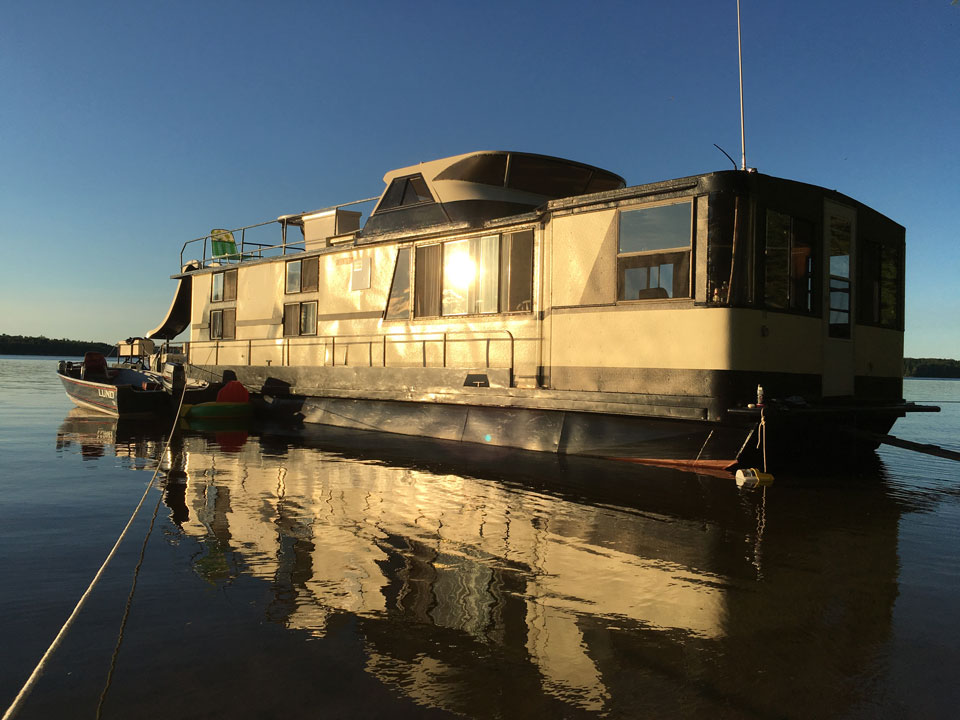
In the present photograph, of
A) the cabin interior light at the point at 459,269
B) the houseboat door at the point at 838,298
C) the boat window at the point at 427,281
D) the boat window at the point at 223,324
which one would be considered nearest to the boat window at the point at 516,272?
the cabin interior light at the point at 459,269

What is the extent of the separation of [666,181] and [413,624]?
22.3 feet

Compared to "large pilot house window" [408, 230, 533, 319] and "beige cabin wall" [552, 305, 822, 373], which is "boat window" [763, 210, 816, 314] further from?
"large pilot house window" [408, 230, 533, 319]

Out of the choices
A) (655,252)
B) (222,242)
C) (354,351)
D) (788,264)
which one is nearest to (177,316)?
(222,242)

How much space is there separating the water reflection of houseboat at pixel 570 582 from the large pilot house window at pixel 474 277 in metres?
3.88

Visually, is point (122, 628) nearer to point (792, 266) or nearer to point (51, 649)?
point (51, 649)

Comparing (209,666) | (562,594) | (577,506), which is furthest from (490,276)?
(209,666)

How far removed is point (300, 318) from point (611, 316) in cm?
820

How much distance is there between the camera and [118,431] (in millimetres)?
14156

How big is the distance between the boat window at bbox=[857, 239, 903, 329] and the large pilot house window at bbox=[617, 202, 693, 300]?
3241mm

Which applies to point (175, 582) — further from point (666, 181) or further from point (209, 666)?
point (666, 181)

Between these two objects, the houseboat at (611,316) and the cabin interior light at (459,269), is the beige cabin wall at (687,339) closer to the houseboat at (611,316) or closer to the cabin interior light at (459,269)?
the houseboat at (611,316)

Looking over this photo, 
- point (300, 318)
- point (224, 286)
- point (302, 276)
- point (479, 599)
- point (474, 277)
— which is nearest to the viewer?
point (479, 599)

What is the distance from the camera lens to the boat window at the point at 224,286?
1677 centimetres

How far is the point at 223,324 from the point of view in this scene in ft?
56.1
